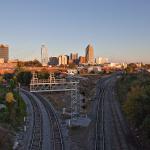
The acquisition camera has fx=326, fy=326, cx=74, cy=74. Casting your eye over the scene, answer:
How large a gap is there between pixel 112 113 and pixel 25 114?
1227 cm

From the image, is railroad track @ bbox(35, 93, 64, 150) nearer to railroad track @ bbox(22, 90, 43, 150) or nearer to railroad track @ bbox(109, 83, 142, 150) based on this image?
railroad track @ bbox(22, 90, 43, 150)

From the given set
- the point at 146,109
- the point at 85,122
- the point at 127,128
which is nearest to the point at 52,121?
the point at 85,122

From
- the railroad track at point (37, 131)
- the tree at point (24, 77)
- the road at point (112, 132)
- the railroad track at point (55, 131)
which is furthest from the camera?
the tree at point (24, 77)

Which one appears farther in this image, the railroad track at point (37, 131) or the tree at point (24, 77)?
the tree at point (24, 77)

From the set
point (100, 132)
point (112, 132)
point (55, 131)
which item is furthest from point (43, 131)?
point (112, 132)

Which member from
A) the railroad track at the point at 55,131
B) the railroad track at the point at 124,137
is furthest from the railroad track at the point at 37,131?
the railroad track at the point at 124,137

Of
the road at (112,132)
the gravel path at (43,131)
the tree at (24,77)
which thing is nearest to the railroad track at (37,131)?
the gravel path at (43,131)

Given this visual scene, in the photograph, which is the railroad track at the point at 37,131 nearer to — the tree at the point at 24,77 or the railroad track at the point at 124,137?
the railroad track at the point at 124,137

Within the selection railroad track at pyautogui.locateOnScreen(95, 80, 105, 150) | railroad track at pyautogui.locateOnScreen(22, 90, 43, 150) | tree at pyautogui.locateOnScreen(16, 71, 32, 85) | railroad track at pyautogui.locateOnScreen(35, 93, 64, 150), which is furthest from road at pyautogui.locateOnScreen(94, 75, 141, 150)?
tree at pyautogui.locateOnScreen(16, 71, 32, 85)

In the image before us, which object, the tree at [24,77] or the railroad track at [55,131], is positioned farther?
the tree at [24,77]

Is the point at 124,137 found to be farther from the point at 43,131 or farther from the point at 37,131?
the point at 37,131

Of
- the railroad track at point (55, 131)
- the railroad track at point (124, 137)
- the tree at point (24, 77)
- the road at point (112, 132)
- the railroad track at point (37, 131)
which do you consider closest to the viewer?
the railroad track at point (37, 131)

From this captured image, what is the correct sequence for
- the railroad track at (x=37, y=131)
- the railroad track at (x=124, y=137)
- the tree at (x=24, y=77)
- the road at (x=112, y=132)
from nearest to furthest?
the railroad track at (x=37, y=131)
the railroad track at (x=124, y=137)
the road at (x=112, y=132)
the tree at (x=24, y=77)

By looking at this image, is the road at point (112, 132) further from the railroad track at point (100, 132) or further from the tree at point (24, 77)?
the tree at point (24, 77)
